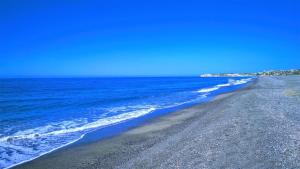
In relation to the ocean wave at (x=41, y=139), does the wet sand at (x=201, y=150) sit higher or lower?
higher

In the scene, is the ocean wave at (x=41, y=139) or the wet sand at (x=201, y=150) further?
the ocean wave at (x=41, y=139)

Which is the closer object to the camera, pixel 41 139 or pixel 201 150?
pixel 201 150

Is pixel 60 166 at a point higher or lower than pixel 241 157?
lower

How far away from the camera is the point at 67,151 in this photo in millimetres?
11289

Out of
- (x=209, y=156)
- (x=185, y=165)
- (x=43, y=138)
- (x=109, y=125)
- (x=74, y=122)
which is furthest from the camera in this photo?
(x=74, y=122)

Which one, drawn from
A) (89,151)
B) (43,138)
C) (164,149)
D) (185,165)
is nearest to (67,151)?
(89,151)

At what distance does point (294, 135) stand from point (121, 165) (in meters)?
7.83

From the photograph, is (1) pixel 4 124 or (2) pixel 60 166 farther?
(1) pixel 4 124

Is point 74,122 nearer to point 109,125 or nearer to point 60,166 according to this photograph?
point 109,125

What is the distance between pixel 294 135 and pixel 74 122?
15.0 meters

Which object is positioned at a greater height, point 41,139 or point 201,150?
point 201,150

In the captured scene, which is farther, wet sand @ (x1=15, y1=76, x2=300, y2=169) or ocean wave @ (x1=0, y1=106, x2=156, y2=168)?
ocean wave @ (x1=0, y1=106, x2=156, y2=168)

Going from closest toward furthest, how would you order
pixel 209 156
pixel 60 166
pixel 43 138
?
1. pixel 209 156
2. pixel 60 166
3. pixel 43 138

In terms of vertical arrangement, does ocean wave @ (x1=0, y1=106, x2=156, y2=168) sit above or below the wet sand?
below
